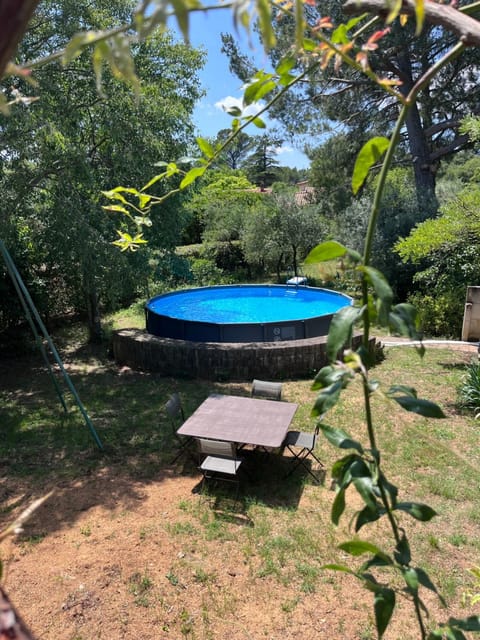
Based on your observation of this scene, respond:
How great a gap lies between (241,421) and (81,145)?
6.09m

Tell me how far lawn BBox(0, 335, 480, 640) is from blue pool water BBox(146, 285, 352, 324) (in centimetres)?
726

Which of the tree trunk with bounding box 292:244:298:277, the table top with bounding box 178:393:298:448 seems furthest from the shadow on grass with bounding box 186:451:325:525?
the tree trunk with bounding box 292:244:298:277

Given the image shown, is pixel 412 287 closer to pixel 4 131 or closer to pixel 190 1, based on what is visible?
pixel 4 131

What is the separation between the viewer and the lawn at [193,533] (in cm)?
371

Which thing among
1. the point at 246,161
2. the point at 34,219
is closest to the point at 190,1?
the point at 34,219

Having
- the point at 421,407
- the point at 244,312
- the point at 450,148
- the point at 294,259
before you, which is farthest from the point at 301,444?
the point at 294,259

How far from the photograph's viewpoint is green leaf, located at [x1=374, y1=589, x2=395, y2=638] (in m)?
0.87

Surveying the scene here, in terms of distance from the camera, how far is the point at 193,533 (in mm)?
4688

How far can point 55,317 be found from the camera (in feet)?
43.9

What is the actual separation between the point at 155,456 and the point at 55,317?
340 inches

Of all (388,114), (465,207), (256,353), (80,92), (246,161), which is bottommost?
(256,353)

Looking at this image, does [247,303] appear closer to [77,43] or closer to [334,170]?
[334,170]

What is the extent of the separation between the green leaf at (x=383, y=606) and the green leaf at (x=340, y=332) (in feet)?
1.63

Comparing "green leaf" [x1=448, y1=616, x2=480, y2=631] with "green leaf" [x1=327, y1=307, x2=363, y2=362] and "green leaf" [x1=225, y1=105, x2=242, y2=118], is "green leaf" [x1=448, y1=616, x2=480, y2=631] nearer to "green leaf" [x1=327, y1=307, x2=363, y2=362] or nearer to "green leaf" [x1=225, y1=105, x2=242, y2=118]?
"green leaf" [x1=327, y1=307, x2=363, y2=362]
